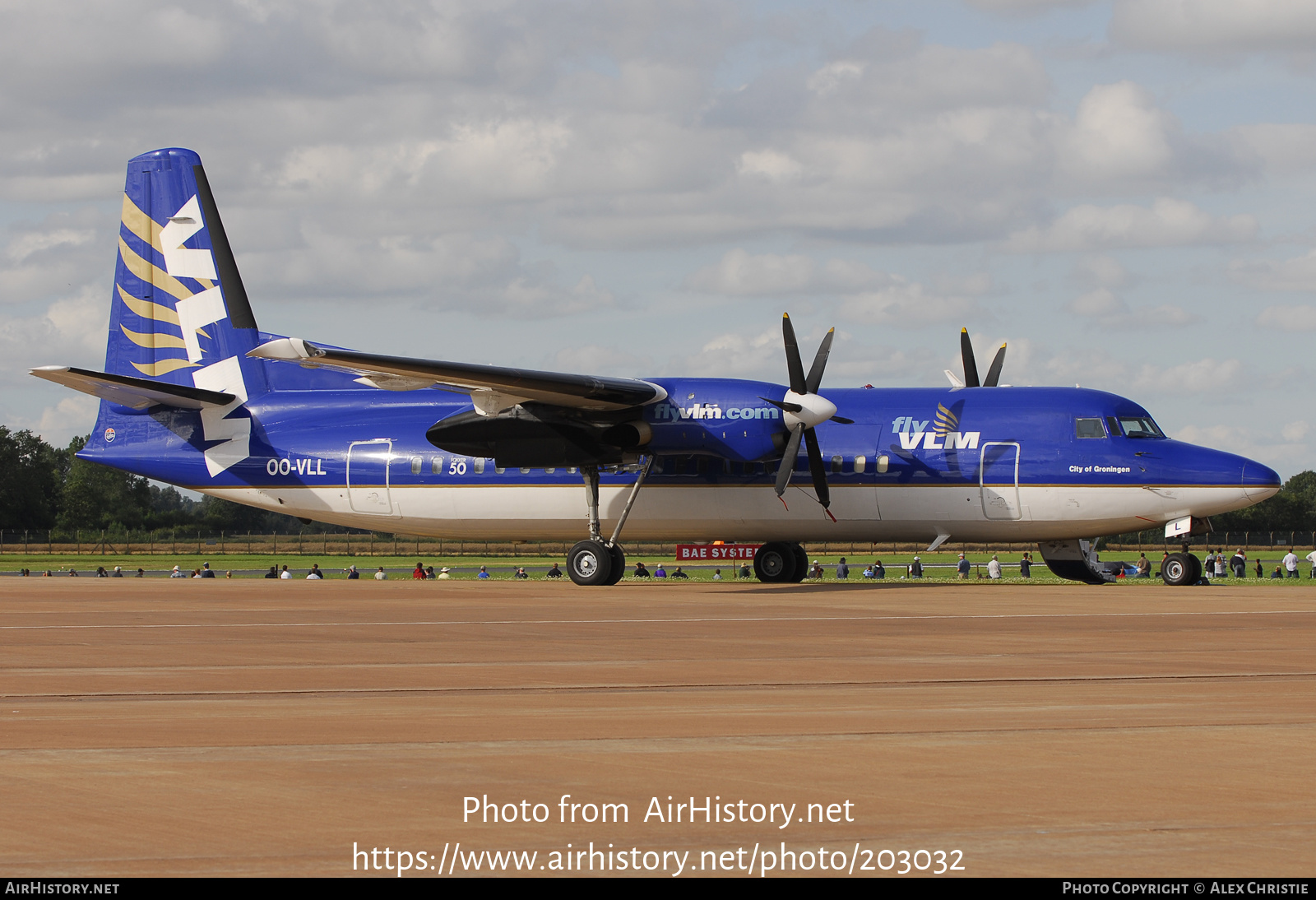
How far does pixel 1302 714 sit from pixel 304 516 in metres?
27.7

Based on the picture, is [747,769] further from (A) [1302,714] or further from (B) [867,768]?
(A) [1302,714]

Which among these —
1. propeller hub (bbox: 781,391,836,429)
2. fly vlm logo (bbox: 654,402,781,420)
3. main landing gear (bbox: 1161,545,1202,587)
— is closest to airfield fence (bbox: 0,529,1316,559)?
main landing gear (bbox: 1161,545,1202,587)

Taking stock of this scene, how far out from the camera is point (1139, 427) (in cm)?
2850

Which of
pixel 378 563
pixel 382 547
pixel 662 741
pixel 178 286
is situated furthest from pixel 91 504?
pixel 662 741

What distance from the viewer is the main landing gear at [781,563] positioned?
32.1 meters

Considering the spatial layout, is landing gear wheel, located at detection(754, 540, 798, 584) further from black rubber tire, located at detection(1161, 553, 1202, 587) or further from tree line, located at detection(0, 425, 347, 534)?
tree line, located at detection(0, 425, 347, 534)

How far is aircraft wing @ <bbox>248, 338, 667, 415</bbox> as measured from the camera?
80.9ft

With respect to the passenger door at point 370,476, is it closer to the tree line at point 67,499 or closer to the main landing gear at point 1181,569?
the main landing gear at point 1181,569

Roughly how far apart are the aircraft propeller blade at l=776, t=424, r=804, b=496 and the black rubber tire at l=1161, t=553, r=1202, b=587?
8189 millimetres

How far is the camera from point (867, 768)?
7.82 metres

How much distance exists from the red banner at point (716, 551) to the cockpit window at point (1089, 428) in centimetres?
757

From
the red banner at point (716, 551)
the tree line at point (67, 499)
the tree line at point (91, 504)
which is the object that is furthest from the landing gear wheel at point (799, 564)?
the tree line at point (67, 499)

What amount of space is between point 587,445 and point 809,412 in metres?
4.70

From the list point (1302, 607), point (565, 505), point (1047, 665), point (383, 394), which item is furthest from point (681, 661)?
point (383, 394)
